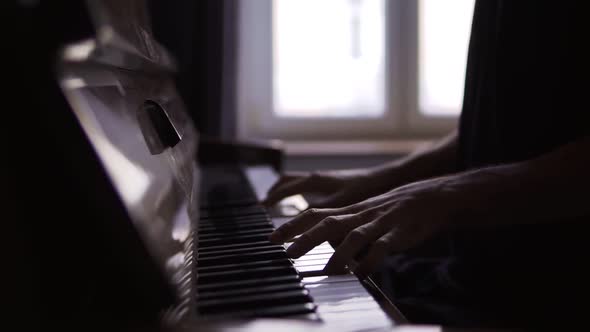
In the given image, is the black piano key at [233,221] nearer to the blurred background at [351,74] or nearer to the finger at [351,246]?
the finger at [351,246]

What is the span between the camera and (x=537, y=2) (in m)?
0.90

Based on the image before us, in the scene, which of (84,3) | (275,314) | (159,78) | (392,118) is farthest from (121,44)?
(392,118)

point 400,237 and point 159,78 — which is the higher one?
point 159,78

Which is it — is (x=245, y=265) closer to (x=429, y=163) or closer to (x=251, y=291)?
(x=251, y=291)

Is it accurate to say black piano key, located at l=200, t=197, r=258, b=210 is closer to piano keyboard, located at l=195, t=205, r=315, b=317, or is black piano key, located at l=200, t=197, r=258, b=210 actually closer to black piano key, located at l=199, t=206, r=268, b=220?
black piano key, located at l=199, t=206, r=268, b=220

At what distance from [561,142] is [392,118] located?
193 centimetres

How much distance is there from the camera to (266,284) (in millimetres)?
540

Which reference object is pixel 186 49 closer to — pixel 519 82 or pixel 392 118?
pixel 392 118

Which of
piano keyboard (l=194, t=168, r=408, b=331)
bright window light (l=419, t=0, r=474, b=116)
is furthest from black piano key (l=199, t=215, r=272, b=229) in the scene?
bright window light (l=419, t=0, r=474, b=116)

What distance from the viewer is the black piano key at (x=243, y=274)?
Result: 56cm

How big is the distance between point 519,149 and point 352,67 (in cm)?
185

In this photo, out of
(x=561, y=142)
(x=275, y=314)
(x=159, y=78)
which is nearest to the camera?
(x=275, y=314)

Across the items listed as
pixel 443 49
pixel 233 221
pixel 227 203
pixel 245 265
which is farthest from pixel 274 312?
pixel 443 49

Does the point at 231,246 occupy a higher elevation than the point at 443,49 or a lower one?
lower
